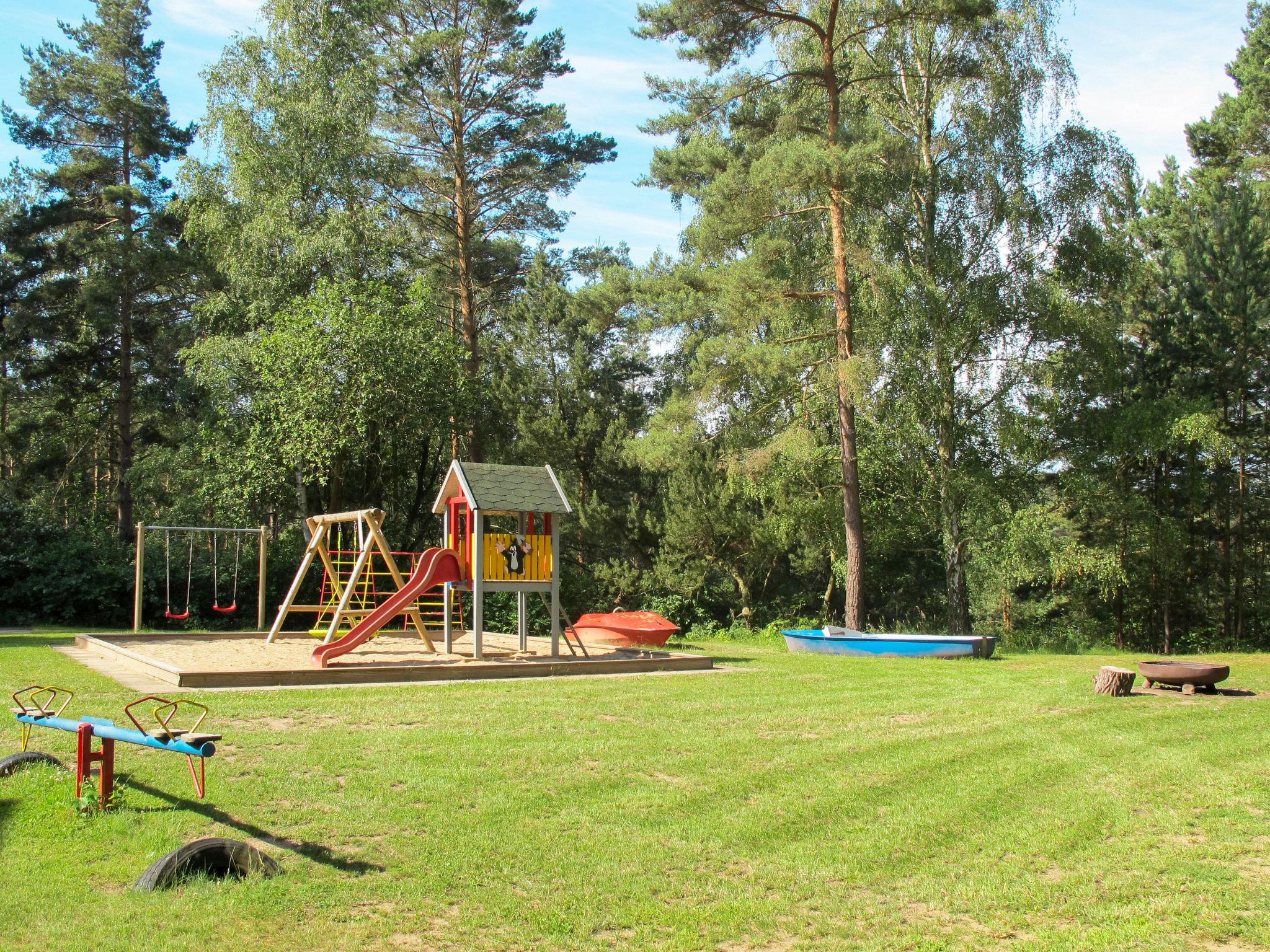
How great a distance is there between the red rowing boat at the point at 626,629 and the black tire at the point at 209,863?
427 inches

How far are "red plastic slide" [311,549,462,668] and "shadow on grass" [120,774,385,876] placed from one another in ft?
19.2

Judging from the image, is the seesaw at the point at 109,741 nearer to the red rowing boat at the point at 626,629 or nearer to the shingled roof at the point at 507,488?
the shingled roof at the point at 507,488

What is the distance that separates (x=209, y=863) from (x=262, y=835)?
657 millimetres

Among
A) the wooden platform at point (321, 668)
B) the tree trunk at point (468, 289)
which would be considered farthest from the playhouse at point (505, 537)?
the tree trunk at point (468, 289)

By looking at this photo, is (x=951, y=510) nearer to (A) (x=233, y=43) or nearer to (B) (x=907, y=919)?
(B) (x=907, y=919)

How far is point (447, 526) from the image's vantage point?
14.2 meters

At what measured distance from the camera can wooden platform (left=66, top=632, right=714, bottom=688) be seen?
10664 mm

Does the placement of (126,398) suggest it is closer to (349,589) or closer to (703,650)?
(349,589)

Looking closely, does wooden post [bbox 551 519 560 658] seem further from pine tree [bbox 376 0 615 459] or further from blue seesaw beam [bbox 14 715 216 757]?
pine tree [bbox 376 0 615 459]

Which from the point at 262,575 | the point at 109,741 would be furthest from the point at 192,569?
the point at 109,741

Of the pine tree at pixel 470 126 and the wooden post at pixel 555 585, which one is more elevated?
the pine tree at pixel 470 126

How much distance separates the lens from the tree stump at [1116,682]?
1098cm

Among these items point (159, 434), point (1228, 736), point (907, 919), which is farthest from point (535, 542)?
point (159, 434)

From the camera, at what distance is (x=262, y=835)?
516 cm
